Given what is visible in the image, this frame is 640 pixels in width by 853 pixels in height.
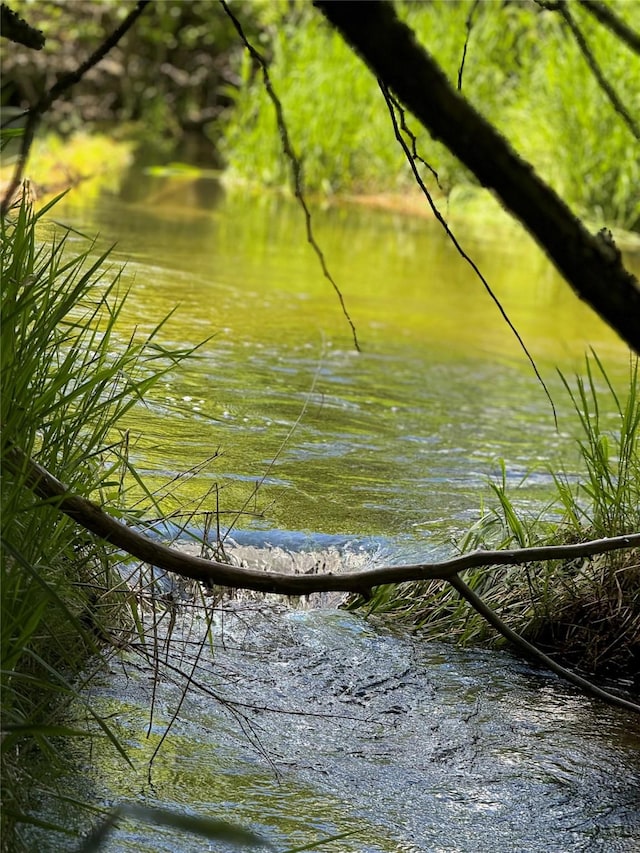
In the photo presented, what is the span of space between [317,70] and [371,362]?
7.02 metres

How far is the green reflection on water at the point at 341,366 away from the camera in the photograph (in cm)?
348

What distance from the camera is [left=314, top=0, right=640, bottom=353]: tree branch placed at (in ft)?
3.07

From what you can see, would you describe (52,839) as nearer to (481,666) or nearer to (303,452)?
(481,666)

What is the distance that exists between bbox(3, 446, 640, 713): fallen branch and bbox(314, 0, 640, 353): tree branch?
69 centimetres

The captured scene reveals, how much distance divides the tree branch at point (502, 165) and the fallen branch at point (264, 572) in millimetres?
687

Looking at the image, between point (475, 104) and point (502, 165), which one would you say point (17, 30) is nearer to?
point (502, 165)

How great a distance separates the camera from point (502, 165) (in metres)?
0.94

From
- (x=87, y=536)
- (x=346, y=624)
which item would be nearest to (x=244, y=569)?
(x=87, y=536)

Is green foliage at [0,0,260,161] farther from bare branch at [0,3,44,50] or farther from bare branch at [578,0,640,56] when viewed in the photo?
bare branch at [578,0,640,56]

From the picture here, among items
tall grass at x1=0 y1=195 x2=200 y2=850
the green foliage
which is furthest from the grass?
the green foliage

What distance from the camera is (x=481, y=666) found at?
2.69m

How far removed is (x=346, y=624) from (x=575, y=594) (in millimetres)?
534

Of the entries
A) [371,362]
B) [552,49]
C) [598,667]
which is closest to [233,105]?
[552,49]

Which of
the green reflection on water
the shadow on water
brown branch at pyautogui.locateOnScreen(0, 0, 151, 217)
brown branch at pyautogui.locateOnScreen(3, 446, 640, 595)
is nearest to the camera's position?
brown branch at pyautogui.locateOnScreen(0, 0, 151, 217)
